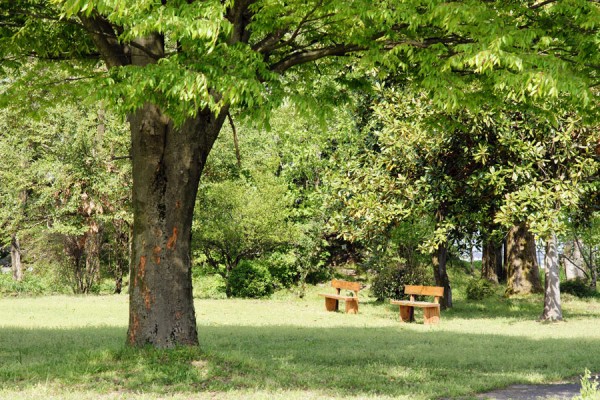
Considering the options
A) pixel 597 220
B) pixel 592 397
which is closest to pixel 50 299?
pixel 597 220

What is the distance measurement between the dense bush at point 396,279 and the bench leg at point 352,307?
3023mm

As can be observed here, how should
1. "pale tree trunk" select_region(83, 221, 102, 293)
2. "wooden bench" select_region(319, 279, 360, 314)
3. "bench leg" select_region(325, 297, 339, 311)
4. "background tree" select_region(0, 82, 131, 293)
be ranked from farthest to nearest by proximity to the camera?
"pale tree trunk" select_region(83, 221, 102, 293) → "background tree" select_region(0, 82, 131, 293) → "bench leg" select_region(325, 297, 339, 311) → "wooden bench" select_region(319, 279, 360, 314)

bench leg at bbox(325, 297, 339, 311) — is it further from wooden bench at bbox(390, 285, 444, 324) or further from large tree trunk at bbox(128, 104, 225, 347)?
large tree trunk at bbox(128, 104, 225, 347)

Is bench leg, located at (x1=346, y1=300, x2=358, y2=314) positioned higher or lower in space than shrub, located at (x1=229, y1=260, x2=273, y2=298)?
lower

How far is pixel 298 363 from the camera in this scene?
1103 centimetres

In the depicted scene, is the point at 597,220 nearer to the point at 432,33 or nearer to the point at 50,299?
the point at 432,33

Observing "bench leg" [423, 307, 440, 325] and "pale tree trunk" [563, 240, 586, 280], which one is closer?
"bench leg" [423, 307, 440, 325]

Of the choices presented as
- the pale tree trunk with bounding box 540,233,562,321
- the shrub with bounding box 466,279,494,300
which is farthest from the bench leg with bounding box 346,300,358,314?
the shrub with bounding box 466,279,494,300

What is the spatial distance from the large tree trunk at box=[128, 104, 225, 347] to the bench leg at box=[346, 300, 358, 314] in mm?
13016

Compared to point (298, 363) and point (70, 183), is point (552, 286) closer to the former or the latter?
point (298, 363)

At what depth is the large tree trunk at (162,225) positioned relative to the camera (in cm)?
1012

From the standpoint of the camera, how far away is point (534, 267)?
29.1 metres

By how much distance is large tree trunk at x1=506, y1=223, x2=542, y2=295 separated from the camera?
1132 inches

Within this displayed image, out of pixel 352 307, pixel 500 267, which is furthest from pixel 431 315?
pixel 500 267
